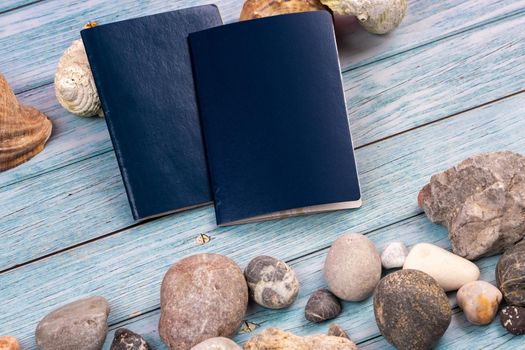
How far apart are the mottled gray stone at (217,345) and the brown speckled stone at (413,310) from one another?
9.9 inches

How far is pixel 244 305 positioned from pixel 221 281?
6 centimetres

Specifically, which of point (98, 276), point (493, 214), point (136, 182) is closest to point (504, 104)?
point (493, 214)

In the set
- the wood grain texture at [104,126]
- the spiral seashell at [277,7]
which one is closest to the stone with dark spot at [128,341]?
the wood grain texture at [104,126]

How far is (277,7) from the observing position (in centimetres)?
158

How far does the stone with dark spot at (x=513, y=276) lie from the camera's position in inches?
50.0

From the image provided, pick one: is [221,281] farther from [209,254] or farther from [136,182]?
[136,182]

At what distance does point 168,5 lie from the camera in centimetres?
177

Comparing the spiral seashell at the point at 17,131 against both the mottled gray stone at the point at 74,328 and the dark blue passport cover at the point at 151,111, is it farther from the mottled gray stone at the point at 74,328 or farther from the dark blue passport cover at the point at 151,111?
the mottled gray stone at the point at 74,328

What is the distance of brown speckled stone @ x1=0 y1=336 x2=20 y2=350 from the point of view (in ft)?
4.41

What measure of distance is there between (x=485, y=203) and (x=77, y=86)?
2.72 ft

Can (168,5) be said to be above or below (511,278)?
above

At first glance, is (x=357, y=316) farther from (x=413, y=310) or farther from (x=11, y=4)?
(x=11, y=4)

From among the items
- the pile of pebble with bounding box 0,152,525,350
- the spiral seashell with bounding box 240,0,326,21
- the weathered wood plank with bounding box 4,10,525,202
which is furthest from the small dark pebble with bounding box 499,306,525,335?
the spiral seashell with bounding box 240,0,326,21

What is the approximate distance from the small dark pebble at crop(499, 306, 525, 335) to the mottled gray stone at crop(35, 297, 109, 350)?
685mm
